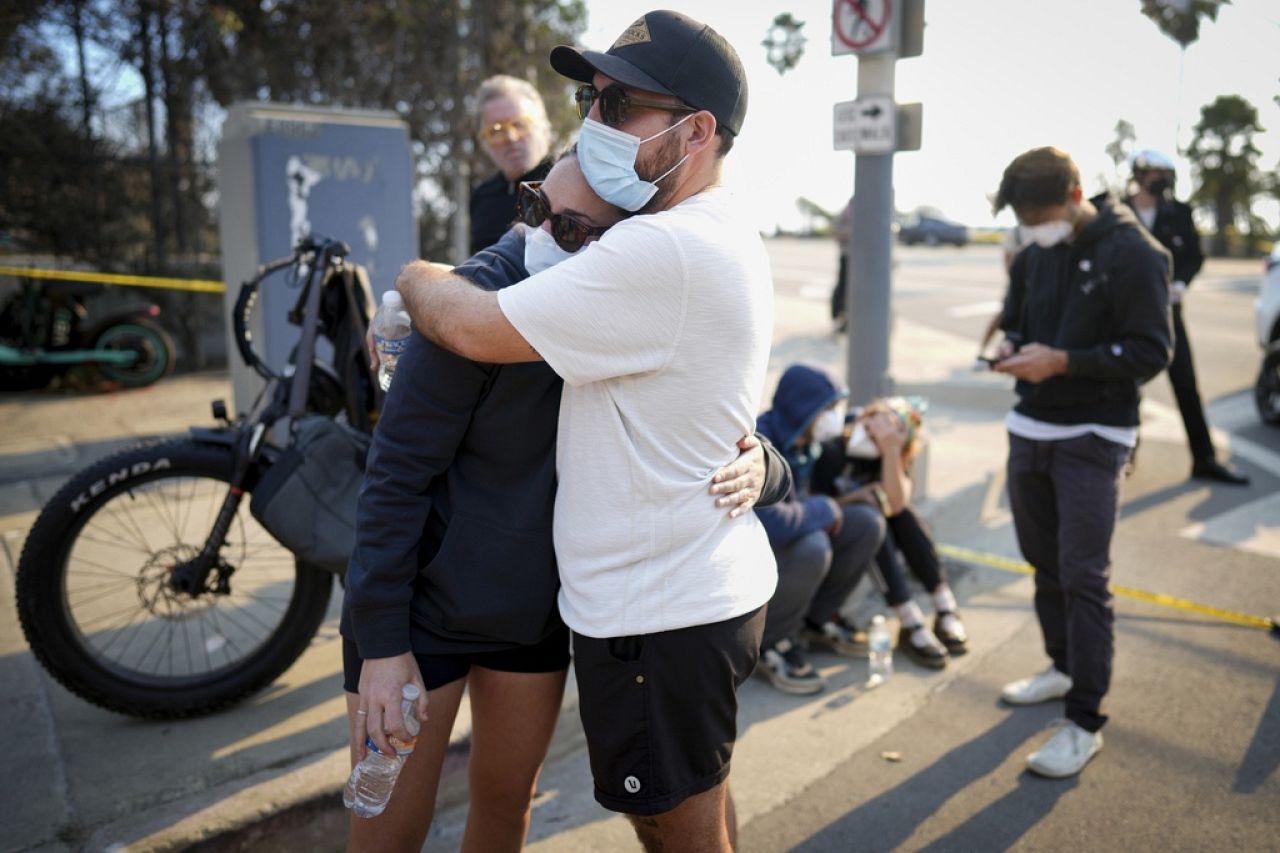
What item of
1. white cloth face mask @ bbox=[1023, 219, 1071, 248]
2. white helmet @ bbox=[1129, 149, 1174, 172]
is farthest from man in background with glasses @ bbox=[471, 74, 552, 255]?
white helmet @ bbox=[1129, 149, 1174, 172]

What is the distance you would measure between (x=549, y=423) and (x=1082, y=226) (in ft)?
7.98

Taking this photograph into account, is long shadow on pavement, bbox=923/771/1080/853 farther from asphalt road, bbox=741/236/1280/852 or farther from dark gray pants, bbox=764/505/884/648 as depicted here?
dark gray pants, bbox=764/505/884/648

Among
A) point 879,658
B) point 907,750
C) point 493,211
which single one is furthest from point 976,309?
point 907,750

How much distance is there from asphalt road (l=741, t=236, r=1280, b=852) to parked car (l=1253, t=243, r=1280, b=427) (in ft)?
9.41

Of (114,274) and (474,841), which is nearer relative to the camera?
(474,841)

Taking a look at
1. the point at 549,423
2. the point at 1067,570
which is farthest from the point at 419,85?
the point at 549,423

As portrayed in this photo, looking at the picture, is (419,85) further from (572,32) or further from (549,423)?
(549,423)

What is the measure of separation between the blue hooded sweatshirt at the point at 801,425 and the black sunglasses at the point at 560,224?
2159mm

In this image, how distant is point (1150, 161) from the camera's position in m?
6.58

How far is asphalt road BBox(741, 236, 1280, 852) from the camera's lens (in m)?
3.12

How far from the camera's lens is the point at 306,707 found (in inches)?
137

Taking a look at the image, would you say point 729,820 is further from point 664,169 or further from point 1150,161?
point 1150,161

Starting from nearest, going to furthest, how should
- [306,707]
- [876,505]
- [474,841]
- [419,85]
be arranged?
[474,841] < [306,707] < [876,505] < [419,85]

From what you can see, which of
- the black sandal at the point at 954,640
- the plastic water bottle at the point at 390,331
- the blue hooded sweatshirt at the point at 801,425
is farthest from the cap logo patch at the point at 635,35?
the black sandal at the point at 954,640
